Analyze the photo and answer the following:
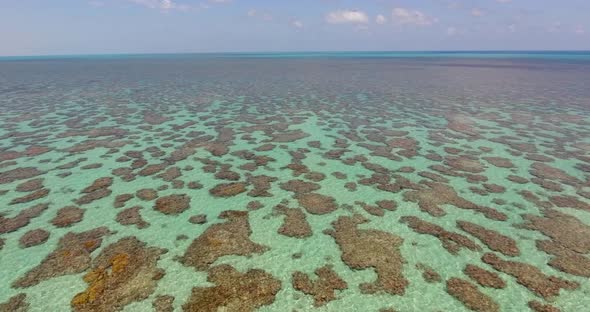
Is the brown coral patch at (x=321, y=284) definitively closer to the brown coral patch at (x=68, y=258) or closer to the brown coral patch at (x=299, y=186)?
the brown coral patch at (x=299, y=186)

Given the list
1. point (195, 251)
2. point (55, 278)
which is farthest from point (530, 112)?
point (55, 278)

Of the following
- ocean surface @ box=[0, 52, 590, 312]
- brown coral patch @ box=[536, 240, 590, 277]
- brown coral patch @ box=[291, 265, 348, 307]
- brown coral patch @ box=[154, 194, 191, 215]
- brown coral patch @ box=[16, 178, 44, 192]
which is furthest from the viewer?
brown coral patch @ box=[16, 178, 44, 192]

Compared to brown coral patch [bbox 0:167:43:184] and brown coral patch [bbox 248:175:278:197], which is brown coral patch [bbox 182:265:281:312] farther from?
brown coral patch [bbox 0:167:43:184]

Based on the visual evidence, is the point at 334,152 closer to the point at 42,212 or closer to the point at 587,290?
the point at 587,290

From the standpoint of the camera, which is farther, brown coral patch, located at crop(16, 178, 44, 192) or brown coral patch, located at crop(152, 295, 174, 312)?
brown coral patch, located at crop(16, 178, 44, 192)

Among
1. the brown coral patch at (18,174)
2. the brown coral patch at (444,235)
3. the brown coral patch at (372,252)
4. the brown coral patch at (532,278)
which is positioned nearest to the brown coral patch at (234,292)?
the brown coral patch at (372,252)

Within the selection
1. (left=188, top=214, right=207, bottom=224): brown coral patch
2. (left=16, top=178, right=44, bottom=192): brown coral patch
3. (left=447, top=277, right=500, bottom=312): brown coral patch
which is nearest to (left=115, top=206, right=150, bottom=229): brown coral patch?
(left=188, top=214, right=207, bottom=224): brown coral patch

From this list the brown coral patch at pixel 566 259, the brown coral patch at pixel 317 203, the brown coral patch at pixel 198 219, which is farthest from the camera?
the brown coral patch at pixel 317 203
